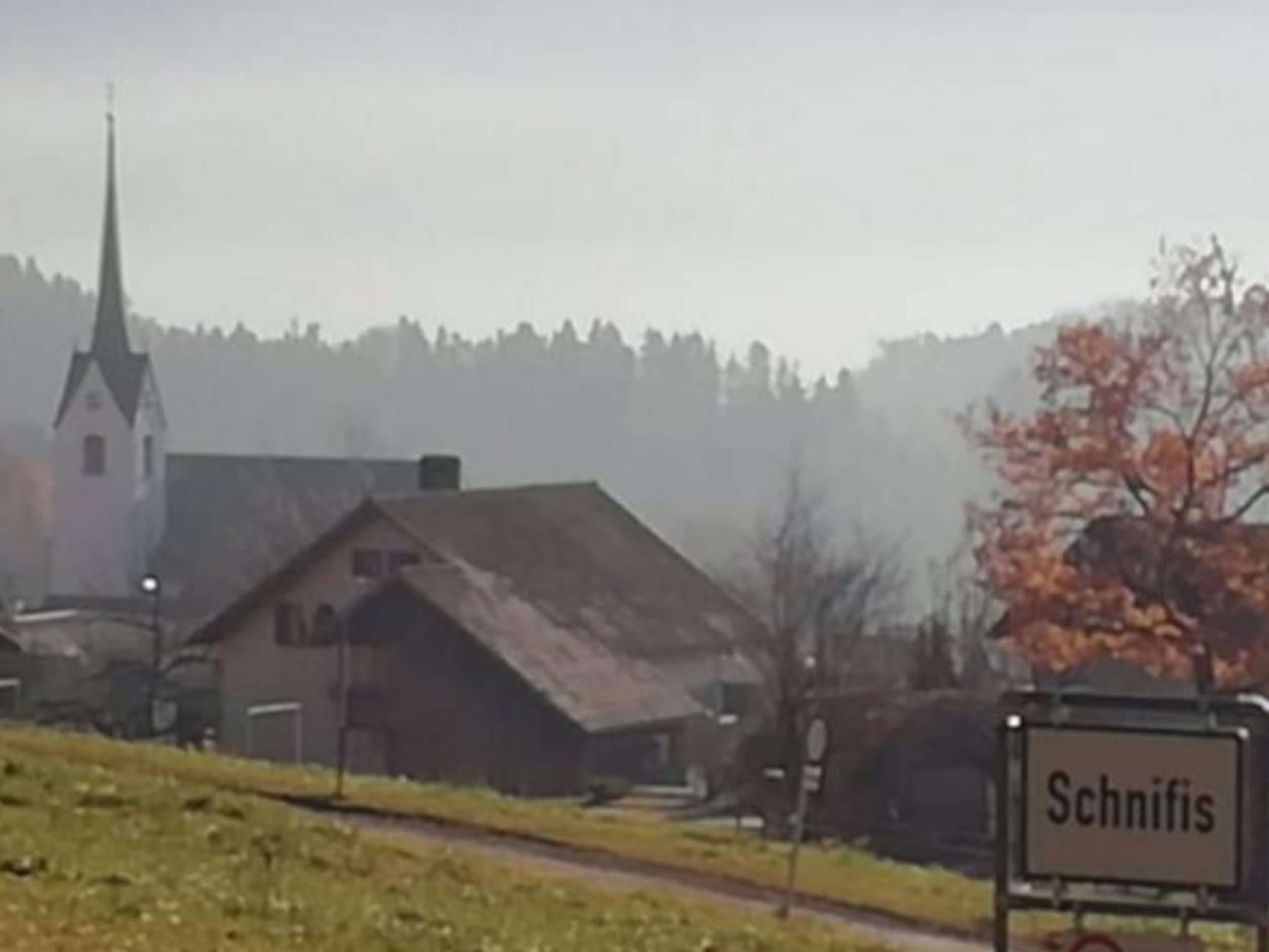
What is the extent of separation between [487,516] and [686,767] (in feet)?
24.1

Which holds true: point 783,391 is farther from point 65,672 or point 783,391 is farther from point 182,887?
point 182,887

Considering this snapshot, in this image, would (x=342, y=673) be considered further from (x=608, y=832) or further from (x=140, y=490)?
(x=140, y=490)

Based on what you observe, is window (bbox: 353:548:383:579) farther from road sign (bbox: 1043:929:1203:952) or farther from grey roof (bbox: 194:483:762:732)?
road sign (bbox: 1043:929:1203:952)

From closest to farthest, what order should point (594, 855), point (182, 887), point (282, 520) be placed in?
point (182, 887) < point (594, 855) < point (282, 520)

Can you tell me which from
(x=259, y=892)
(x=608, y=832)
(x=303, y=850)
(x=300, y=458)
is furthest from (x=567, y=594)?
(x=300, y=458)

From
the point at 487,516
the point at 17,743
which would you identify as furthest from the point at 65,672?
the point at 17,743

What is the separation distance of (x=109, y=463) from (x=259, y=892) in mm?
79565

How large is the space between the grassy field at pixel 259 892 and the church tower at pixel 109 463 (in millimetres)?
71029

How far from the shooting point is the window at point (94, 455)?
9538cm

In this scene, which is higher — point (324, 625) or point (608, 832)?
point (324, 625)

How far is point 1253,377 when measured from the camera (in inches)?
1619

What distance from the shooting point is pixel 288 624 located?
52.0 m

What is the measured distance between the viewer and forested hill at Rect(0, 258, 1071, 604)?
137875 mm

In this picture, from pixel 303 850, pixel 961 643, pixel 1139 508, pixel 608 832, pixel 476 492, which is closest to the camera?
pixel 303 850
